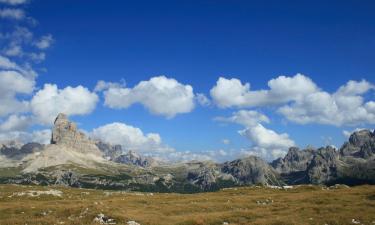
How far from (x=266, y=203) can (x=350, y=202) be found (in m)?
13.1

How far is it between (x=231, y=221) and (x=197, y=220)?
3872 millimetres

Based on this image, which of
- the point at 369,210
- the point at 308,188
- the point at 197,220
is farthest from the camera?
the point at 308,188

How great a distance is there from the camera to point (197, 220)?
151 feet

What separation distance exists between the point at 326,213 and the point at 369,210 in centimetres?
490

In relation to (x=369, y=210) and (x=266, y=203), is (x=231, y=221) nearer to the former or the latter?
(x=369, y=210)

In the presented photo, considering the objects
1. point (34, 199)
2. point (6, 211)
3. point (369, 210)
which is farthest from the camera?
point (34, 199)

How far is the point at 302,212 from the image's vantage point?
50.9m

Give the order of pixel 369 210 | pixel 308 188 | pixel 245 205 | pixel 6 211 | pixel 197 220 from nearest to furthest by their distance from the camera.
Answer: pixel 197 220 → pixel 369 210 → pixel 6 211 → pixel 245 205 → pixel 308 188

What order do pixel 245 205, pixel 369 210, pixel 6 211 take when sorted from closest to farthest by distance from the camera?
pixel 369 210 < pixel 6 211 < pixel 245 205

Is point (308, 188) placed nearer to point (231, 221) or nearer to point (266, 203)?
point (266, 203)

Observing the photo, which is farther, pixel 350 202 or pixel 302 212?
pixel 350 202

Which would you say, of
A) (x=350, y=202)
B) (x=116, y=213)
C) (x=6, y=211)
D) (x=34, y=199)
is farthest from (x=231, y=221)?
(x=34, y=199)

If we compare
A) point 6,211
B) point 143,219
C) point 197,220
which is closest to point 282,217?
point 197,220

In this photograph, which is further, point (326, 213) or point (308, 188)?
point (308, 188)
